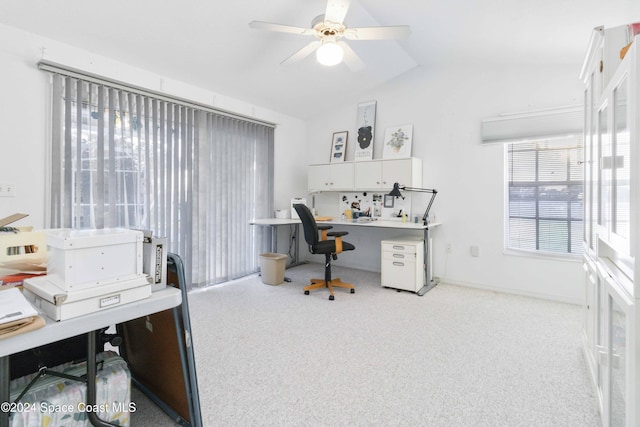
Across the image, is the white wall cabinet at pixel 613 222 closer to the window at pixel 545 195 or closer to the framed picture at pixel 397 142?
the window at pixel 545 195

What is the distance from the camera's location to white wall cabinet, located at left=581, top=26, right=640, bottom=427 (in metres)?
1.04

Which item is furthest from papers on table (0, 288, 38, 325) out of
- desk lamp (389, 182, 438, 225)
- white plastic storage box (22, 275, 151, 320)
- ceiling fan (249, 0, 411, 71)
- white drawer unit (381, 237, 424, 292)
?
desk lamp (389, 182, 438, 225)

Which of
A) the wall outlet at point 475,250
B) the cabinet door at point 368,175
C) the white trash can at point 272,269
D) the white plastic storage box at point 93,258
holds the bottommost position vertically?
the white trash can at point 272,269

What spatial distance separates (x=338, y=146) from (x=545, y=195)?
9.04ft

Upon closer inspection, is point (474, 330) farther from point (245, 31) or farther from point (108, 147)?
point (108, 147)

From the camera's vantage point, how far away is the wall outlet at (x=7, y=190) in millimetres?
2432

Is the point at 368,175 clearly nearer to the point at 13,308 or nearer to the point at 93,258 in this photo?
the point at 93,258

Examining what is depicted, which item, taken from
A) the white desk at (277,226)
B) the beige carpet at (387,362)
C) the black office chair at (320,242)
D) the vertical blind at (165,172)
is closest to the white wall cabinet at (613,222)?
the beige carpet at (387,362)

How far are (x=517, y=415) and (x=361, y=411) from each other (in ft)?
2.59

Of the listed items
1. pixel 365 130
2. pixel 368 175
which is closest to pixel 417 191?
pixel 368 175

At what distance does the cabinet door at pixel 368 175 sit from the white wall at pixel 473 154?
31cm

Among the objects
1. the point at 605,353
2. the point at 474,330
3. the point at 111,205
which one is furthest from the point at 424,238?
the point at 111,205

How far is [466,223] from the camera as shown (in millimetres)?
4078

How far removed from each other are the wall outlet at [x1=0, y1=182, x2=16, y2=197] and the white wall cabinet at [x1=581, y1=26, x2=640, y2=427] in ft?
11.9
